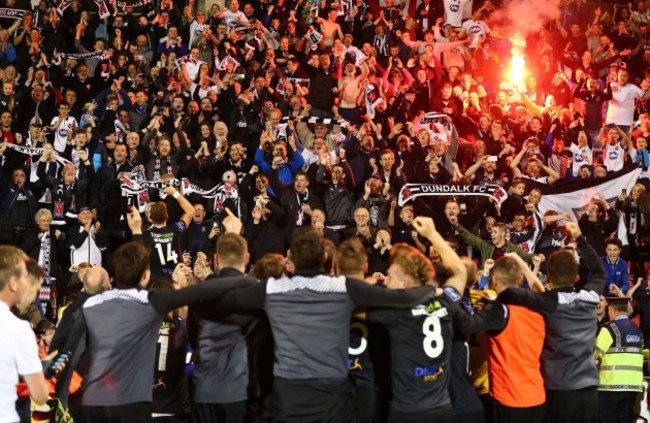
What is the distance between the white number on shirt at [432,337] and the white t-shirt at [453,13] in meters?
18.1

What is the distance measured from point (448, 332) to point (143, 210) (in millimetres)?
8994

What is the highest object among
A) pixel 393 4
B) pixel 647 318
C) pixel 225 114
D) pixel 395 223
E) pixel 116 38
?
pixel 393 4

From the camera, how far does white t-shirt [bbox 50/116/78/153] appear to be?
18.0 meters

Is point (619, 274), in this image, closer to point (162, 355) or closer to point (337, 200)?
point (337, 200)

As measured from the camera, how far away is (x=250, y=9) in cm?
2255

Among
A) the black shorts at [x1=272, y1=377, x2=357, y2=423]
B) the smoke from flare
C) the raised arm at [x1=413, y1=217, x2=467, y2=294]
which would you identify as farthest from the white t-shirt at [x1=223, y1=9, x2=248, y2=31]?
the black shorts at [x1=272, y1=377, x2=357, y2=423]

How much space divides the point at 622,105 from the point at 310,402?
52.9ft

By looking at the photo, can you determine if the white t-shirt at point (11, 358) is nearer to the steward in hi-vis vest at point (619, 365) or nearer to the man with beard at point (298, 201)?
the steward in hi-vis vest at point (619, 365)

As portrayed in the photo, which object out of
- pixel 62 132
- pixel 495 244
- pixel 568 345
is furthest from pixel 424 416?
pixel 62 132

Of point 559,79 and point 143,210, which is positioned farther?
point 559,79

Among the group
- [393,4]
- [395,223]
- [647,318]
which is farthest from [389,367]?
[393,4]

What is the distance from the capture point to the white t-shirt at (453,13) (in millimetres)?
24734

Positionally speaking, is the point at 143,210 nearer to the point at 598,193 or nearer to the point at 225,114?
the point at 225,114

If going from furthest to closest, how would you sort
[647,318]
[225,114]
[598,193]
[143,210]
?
1. [225,114]
2. [598,193]
3. [143,210]
4. [647,318]
